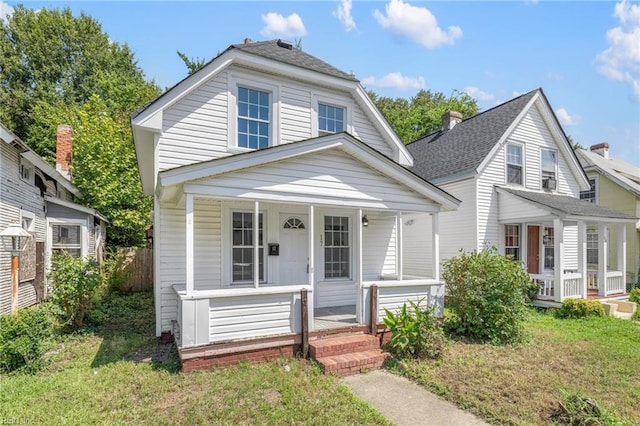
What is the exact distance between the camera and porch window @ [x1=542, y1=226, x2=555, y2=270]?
43.3 ft

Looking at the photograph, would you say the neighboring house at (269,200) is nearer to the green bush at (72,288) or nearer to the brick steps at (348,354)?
the brick steps at (348,354)

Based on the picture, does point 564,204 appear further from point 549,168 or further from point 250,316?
point 250,316

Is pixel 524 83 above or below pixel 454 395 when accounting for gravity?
above

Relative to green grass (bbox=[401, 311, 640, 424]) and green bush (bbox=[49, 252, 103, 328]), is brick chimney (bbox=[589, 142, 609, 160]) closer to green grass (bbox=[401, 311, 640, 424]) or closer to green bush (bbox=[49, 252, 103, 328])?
green grass (bbox=[401, 311, 640, 424])

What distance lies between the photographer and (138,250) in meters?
14.1

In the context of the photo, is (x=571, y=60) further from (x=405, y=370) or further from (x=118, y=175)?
(x=118, y=175)

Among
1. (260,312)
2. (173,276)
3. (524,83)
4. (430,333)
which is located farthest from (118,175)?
(524,83)

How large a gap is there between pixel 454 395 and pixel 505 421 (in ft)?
2.47

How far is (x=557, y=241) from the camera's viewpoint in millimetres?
11023

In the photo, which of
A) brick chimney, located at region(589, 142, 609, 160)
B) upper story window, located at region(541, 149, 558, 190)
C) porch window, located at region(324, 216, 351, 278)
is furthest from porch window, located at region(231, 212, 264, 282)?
brick chimney, located at region(589, 142, 609, 160)

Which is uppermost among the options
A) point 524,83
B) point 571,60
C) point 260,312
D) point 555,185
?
point 524,83

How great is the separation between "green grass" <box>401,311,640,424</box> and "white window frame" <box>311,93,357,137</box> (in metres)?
5.94

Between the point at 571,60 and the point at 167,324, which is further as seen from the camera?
the point at 571,60

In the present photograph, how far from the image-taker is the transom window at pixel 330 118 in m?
9.22
